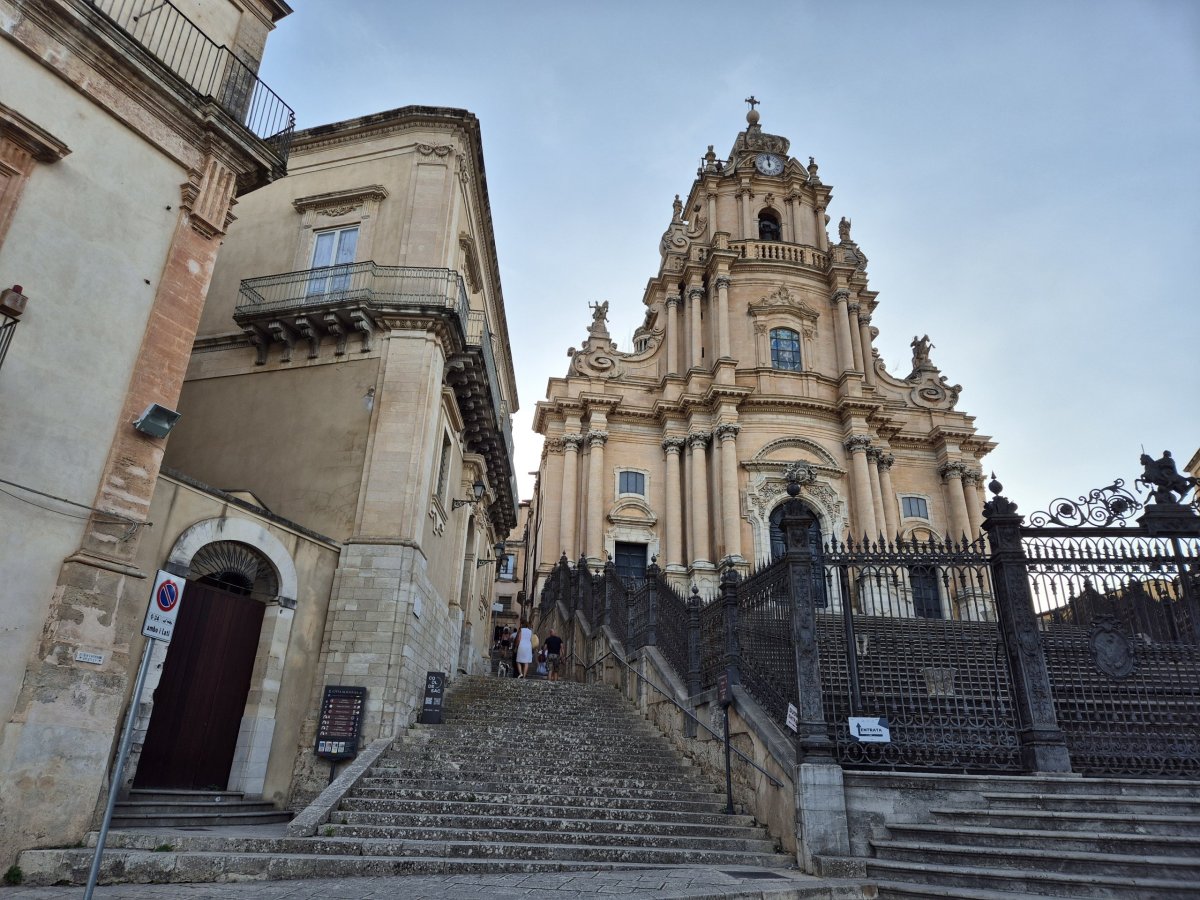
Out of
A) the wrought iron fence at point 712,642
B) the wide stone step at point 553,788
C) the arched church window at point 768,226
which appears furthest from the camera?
the arched church window at point 768,226

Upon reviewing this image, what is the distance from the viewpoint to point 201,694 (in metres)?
9.99

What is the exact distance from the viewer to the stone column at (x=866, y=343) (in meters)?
32.2

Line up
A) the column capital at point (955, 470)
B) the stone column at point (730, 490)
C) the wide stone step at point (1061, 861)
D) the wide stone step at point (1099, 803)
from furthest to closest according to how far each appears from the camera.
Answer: the column capital at point (955, 470)
the stone column at point (730, 490)
the wide stone step at point (1099, 803)
the wide stone step at point (1061, 861)

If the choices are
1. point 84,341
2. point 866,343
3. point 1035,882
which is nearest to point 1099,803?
point 1035,882

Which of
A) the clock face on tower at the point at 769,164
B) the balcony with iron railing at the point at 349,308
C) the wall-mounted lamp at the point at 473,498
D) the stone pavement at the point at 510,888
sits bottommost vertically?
the stone pavement at the point at 510,888

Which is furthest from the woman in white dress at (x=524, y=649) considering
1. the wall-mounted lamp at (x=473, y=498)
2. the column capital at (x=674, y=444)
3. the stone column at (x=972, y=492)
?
the stone column at (x=972, y=492)

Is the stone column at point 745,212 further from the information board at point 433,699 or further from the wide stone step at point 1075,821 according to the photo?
the wide stone step at point 1075,821

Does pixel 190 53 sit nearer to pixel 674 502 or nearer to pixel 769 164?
pixel 674 502

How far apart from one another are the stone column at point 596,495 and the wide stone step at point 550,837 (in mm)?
18365

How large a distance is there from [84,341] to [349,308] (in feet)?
19.5

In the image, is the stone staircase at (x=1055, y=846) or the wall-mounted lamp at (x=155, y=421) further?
the wall-mounted lamp at (x=155, y=421)

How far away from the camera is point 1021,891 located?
6.35 m

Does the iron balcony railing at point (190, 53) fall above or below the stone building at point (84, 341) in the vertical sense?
above

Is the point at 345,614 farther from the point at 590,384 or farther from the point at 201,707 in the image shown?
the point at 590,384
